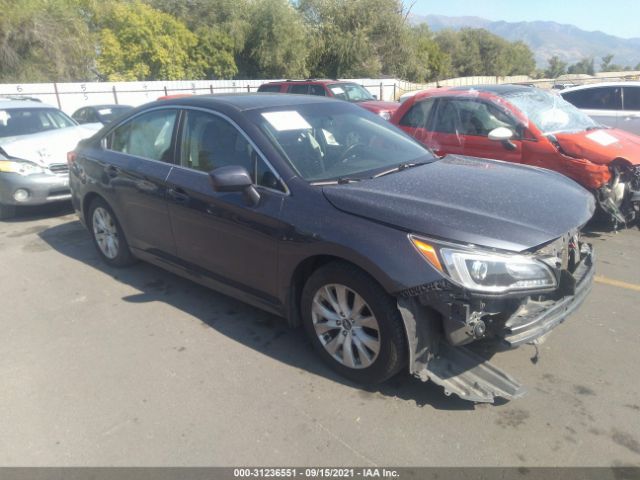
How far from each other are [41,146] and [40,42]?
2135cm

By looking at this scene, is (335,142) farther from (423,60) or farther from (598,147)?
(423,60)

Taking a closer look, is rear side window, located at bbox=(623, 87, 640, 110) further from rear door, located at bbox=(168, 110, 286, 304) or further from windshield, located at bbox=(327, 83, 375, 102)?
rear door, located at bbox=(168, 110, 286, 304)

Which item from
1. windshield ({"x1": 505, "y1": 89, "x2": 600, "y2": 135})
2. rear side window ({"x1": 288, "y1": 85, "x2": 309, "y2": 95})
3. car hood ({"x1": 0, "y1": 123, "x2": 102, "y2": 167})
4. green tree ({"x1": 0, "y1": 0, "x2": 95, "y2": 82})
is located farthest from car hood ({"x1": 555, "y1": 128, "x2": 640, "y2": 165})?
green tree ({"x1": 0, "y1": 0, "x2": 95, "y2": 82})

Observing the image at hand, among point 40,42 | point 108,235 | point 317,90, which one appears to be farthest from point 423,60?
point 108,235

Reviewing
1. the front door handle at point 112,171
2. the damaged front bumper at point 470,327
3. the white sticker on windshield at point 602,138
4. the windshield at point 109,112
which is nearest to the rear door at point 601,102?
the white sticker on windshield at point 602,138

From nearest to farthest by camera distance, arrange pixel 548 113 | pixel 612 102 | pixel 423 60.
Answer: pixel 548 113 → pixel 612 102 → pixel 423 60

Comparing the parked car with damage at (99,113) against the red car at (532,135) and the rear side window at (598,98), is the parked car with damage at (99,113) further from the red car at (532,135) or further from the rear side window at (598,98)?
the rear side window at (598,98)

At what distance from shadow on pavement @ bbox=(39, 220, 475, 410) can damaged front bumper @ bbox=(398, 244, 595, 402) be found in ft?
0.68

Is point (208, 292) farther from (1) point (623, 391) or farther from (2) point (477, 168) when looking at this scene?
(1) point (623, 391)

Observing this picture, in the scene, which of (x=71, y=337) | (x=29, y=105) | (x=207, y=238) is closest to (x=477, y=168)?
(x=207, y=238)

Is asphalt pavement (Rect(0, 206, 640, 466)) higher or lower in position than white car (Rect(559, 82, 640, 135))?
lower

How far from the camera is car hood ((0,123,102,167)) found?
23.0 ft

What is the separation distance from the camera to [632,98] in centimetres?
921

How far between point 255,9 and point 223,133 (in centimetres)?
3612
